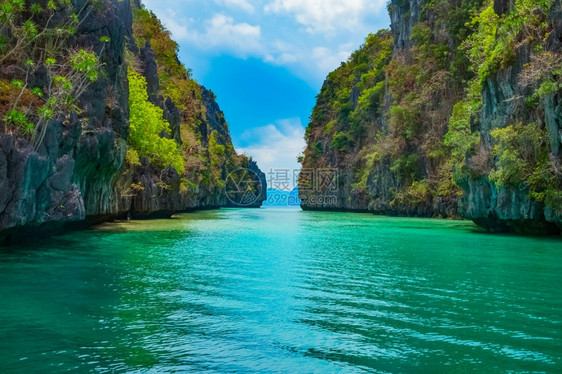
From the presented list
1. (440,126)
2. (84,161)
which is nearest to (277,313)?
(84,161)

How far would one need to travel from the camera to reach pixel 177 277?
9984 mm

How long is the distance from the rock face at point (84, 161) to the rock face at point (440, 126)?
17.1 meters

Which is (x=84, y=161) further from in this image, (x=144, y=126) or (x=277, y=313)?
(x=277, y=313)

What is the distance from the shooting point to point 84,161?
19062 mm

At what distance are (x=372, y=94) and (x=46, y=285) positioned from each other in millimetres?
48748

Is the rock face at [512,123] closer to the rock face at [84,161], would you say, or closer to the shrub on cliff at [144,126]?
the rock face at [84,161]

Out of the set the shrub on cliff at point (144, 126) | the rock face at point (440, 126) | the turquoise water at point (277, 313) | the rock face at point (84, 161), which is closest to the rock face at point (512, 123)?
the rock face at point (440, 126)

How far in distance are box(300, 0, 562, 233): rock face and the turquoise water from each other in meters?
6.73

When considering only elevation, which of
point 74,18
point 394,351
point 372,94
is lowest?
point 394,351

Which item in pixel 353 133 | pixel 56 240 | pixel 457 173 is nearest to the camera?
pixel 56 240

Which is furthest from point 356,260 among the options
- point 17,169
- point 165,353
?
point 17,169

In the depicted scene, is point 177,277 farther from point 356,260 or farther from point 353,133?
point 353,133

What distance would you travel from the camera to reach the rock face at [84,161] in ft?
41.3

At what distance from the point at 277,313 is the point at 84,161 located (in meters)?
14.8
